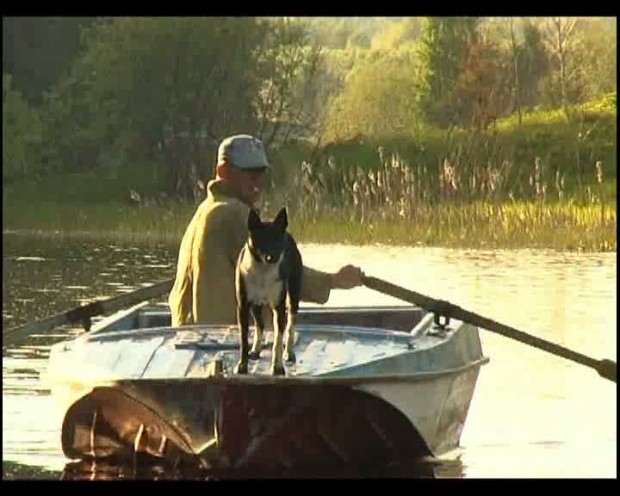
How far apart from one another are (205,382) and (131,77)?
4004cm

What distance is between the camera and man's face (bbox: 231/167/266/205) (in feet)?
41.4

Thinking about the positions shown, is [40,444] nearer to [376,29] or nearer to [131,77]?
[131,77]

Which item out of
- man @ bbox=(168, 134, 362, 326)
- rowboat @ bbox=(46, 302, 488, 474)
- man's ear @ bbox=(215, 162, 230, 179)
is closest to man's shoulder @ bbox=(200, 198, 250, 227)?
man @ bbox=(168, 134, 362, 326)

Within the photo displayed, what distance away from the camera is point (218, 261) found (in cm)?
1262

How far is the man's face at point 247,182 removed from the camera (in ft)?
41.4

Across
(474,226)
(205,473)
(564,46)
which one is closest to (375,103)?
(564,46)

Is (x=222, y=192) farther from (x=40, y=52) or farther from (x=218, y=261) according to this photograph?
(x=40, y=52)

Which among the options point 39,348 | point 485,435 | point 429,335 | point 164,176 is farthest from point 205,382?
point 164,176

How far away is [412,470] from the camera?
12.7 meters

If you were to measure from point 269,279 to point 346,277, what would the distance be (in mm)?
1281

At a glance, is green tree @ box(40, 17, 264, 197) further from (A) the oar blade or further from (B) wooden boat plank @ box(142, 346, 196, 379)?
(B) wooden boat plank @ box(142, 346, 196, 379)

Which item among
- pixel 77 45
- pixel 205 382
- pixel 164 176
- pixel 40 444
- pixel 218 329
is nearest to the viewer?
pixel 205 382

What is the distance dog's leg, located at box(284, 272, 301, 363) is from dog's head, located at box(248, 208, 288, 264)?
10.5 inches

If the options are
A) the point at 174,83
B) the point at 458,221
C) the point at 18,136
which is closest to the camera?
the point at 458,221
